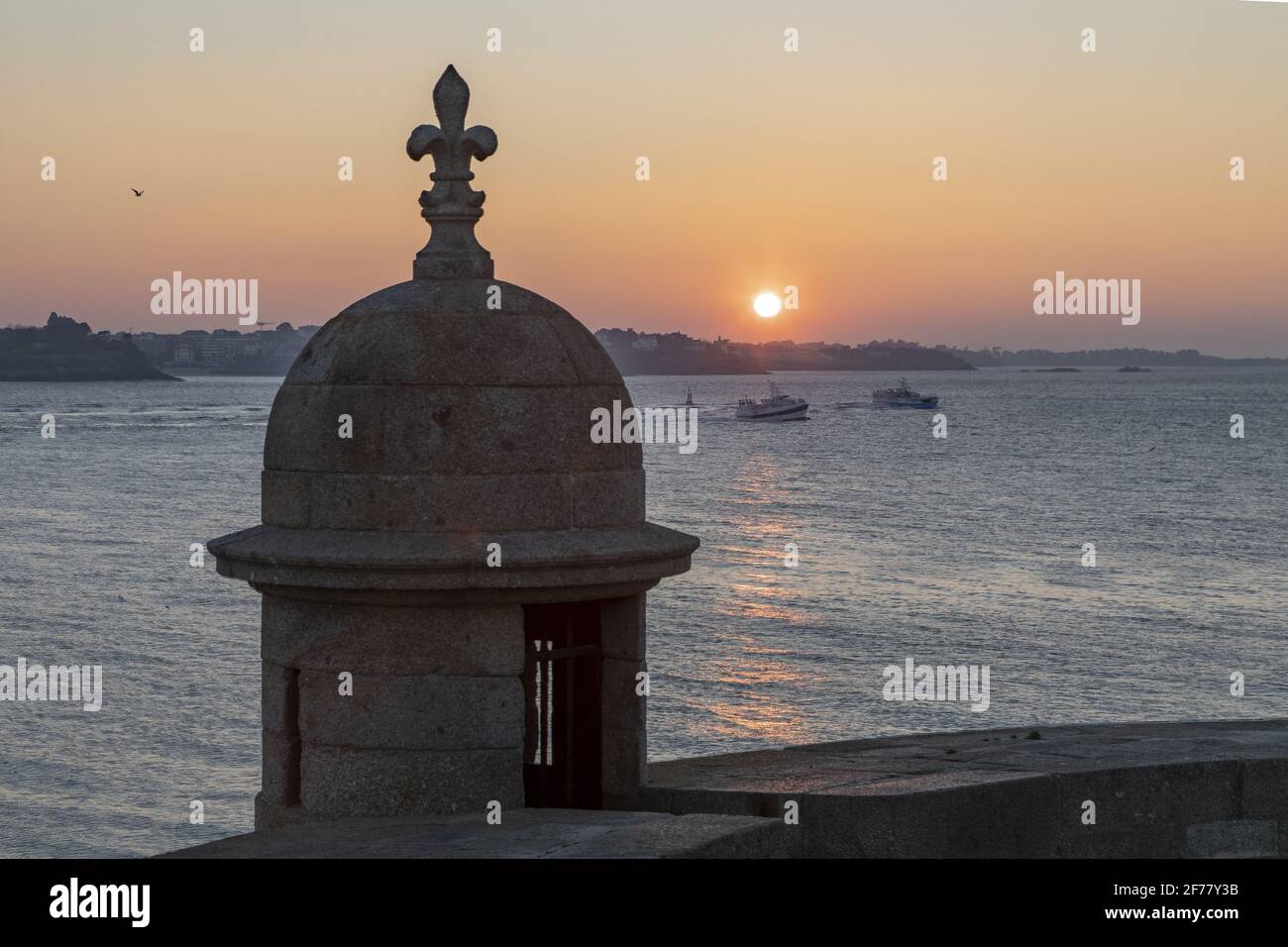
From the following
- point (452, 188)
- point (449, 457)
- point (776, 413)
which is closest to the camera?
point (449, 457)

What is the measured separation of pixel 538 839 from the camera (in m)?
5.68

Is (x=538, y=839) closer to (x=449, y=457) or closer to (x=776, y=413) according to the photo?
(x=449, y=457)

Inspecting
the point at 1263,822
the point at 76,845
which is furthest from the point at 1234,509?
the point at 1263,822

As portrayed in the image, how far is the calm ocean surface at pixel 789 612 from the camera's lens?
108 feet

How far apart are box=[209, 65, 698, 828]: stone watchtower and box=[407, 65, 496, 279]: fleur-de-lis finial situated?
0.40ft

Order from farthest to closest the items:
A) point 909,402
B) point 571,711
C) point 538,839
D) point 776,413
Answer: point 909,402 < point 776,413 < point 571,711 < point 538,839

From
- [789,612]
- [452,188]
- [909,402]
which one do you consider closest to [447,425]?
[452,188]

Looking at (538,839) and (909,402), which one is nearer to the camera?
(538,839)

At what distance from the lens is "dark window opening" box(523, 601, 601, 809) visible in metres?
7.72

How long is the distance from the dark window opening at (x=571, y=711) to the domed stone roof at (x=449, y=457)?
66cm

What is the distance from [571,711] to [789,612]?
39792mm

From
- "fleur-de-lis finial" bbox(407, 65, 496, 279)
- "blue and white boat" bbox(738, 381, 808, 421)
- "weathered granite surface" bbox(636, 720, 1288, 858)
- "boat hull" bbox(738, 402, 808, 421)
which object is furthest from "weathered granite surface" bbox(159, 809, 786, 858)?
"boat hull" bbox(738, 402, 808, 421)
